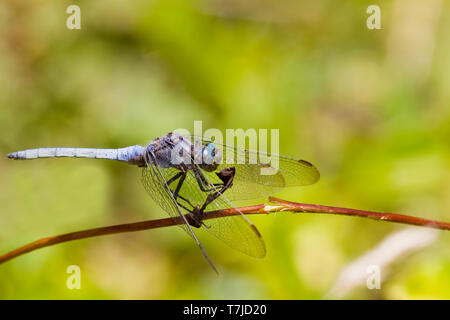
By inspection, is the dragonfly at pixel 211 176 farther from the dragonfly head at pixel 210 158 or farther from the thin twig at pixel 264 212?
the thin twig at pixel 264 212

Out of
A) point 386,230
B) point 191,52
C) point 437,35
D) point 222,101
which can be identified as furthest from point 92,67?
point 437,35

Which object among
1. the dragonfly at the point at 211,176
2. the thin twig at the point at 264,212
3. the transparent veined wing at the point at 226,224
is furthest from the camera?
the dragonfly at the point at 211,176

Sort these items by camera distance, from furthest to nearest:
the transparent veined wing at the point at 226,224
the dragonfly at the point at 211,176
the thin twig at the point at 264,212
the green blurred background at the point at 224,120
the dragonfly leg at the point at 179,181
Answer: the green blurred background at the point at 224,120 < the dragonfly leg at the point at 179,181 < the dragonfly at the point at 211,176 < the transparent veined wing at the point at 226,224 < the thin twig at the point at 264,212

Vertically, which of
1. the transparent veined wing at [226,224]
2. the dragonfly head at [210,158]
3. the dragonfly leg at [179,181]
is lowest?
the transparent veined wing at [226,224]

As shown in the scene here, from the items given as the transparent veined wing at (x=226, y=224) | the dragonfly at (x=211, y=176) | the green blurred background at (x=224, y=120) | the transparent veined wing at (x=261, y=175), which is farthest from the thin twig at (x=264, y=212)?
the green blurred background at (x=224, y=120)

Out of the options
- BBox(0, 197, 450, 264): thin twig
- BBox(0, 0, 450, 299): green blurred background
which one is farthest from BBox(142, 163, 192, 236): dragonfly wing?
BBox(0, 0, 450, 299): green blurred background

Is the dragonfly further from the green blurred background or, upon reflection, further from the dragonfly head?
the green blurred background

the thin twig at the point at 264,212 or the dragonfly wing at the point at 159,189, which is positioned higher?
the dragonfly wing at the point at 159,189
